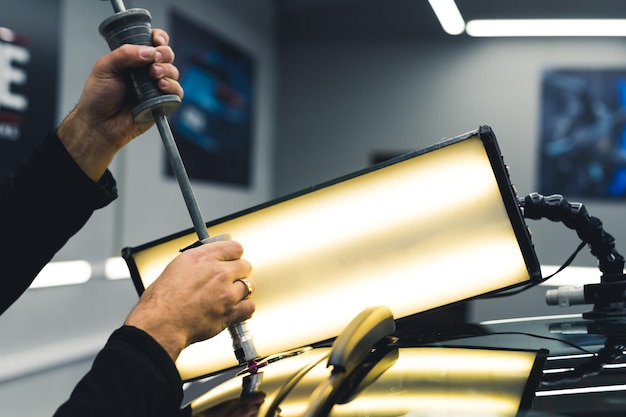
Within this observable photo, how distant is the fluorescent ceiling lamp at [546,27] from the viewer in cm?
435

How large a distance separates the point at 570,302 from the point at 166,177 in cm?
286

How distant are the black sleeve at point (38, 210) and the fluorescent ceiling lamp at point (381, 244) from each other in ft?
0.61

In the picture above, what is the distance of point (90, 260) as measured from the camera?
2756 mm

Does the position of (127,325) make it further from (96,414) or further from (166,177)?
(166,177)

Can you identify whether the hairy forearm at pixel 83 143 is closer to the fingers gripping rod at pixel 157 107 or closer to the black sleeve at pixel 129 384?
the fingers gripping rod at pixel 157 107

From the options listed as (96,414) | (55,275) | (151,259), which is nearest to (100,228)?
(55,275)

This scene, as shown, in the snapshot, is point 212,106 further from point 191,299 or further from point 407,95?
point 191,299

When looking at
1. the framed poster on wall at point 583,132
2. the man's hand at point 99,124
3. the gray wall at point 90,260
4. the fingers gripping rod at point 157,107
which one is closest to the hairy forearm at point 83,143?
the man's hand at point 99,124

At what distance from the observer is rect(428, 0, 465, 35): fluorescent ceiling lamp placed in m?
4.26

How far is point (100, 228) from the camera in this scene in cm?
281

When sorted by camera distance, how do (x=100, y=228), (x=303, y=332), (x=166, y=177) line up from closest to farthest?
(x=303, y=332) < (x=100, y=228) < (x=166, y=177)

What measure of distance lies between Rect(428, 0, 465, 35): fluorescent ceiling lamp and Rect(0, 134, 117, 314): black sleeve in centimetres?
372

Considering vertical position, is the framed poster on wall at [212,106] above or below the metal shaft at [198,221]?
above

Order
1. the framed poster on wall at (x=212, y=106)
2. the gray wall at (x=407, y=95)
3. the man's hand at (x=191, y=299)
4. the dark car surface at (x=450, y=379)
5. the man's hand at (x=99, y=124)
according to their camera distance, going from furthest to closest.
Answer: the gray wall at (x=407, y=95) → the framed poster on wall at (x=212, y=106) → the man's hand at (x=99, y=124) → the man's hand at (x=191, y=299) → the dark car surface at (x=450, y=379)
